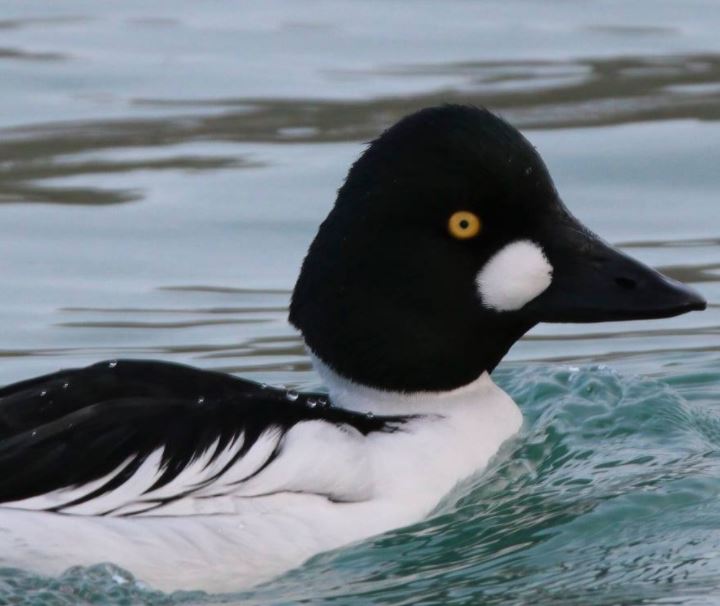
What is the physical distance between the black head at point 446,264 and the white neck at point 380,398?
A: 0.03 m

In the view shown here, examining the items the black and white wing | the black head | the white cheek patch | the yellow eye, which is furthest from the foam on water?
the yellow eye

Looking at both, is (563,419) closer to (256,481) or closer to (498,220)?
(498,220)

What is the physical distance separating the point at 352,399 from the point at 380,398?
87 millimetres

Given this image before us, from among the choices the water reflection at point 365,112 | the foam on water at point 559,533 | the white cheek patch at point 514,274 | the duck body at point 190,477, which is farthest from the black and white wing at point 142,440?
the water reflection at point 365,112

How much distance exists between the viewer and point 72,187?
10062mm

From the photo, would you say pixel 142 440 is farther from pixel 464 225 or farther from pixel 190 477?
pixel 464 225

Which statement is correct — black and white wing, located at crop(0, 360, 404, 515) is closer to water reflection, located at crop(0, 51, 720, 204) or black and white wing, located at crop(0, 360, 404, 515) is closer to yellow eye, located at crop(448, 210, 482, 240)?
yellow eye, located at crop(448, 210, 482, 240)

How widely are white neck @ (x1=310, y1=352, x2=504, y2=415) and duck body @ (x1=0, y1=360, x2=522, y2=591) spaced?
20cm

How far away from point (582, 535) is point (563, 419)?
4.00ft

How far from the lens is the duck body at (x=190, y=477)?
503cm

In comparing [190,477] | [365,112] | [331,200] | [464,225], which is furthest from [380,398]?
[365,112]

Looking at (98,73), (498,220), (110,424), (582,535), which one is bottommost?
(582,535)

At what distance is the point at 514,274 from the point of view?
5734mm

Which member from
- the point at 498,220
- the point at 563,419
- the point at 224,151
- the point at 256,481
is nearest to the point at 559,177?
the point at 224,151
